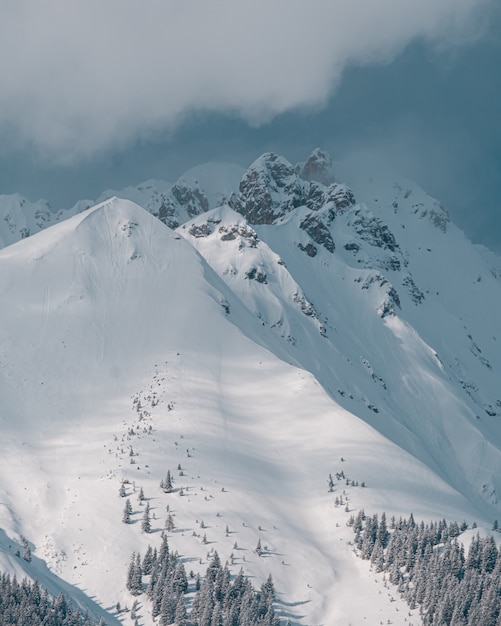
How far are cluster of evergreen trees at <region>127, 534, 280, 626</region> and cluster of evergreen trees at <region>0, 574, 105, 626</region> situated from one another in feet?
30.3

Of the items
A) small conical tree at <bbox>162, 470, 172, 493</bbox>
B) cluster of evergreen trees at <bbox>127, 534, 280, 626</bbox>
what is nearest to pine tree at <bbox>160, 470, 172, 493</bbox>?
small conical tree at <bbox>162, 470, 172, 493</bbox>

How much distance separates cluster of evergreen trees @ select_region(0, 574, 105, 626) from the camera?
113250mm

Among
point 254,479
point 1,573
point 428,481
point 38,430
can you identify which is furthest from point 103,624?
point 428,481

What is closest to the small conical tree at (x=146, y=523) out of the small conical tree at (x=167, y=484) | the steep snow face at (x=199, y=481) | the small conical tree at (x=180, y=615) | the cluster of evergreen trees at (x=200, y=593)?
the steep snow face at (x=199, y=481)

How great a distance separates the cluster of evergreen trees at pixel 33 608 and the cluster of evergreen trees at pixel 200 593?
9.23m

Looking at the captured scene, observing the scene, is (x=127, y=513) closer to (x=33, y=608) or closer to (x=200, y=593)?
(x=200, y=593)

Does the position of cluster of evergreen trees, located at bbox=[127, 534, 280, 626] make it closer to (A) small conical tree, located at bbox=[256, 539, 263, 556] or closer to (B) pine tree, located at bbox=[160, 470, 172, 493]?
(A) small conical tree, located at bbox=[256, 539, 263, 556]

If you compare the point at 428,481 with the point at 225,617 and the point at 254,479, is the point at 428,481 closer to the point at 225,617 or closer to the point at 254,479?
the point at 254,479

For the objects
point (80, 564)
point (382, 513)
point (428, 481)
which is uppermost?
point (428, 481)

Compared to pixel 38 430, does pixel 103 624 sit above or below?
below

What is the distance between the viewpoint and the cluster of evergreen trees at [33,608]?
113 meters

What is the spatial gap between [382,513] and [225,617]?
39.3 metres

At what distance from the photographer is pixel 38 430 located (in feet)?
592

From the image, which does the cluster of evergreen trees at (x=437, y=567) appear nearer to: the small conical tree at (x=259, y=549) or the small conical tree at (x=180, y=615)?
the small conical tree at (x=259, y=549)
